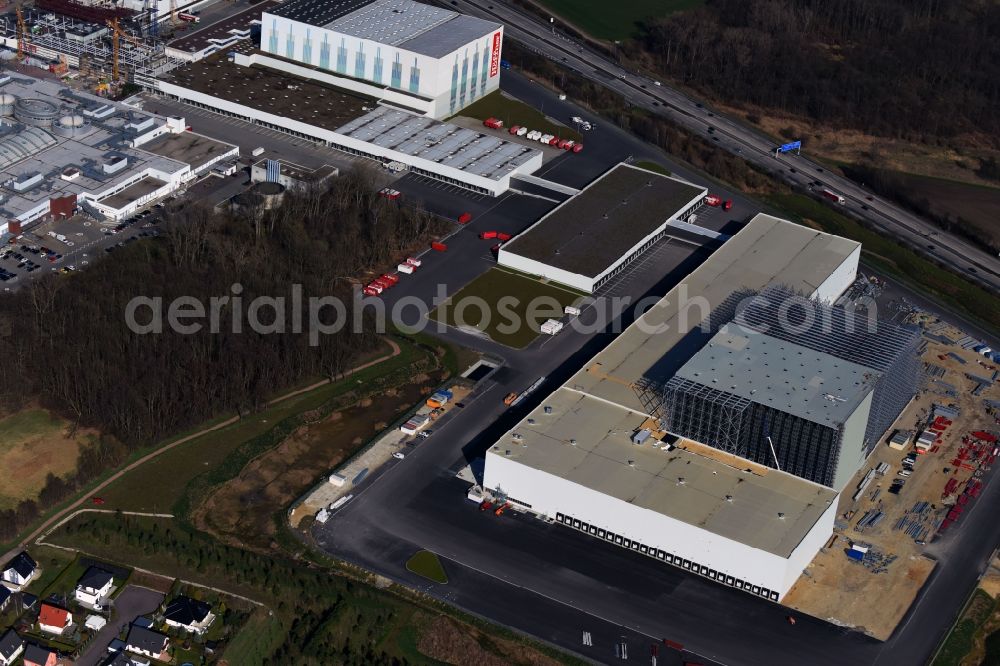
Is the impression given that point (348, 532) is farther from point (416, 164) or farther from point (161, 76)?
point (161, 76)

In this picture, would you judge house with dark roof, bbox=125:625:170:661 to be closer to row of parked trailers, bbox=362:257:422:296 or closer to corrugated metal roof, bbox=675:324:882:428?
corrugated metal roof, bbox=675:324:882:428

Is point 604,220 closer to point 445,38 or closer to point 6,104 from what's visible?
point 445,38

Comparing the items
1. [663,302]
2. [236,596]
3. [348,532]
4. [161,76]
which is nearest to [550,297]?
[663,302]

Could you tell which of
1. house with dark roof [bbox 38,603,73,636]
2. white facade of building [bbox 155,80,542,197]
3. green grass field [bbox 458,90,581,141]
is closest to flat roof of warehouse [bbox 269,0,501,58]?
green grass field [bbox 458,90,581,141]

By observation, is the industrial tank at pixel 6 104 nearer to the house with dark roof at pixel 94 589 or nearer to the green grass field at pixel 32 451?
the green grass field at pixel 32 451

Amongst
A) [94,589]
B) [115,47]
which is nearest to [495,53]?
[115,47]
